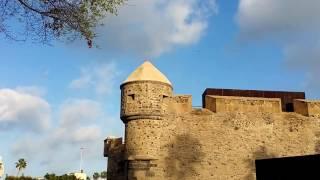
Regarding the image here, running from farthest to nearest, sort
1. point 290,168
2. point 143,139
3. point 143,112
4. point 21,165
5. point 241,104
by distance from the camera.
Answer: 1. point 21,165
2. point 241,104
3. point 143,112
4. point 143,139
5. point 290,168

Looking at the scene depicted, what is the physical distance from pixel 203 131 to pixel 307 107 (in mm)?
5457

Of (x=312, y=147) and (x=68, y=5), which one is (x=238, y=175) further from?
(x=68, y=5)

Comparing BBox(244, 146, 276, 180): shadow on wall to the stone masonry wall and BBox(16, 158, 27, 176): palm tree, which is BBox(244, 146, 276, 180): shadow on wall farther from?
BBox(16, 158, 27, 176): palm tree

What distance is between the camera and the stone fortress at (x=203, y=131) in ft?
65.3

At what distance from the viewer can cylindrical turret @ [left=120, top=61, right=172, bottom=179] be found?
19.7 metres

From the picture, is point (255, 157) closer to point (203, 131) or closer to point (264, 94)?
point (203, 131)

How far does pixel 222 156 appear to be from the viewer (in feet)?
67.2

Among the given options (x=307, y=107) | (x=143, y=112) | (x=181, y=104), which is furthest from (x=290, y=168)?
(x=307, y=107)

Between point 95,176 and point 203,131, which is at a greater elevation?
point 203,131

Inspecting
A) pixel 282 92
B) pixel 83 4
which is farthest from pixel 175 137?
pixel 83 4

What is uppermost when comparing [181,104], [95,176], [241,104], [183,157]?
[241,104]

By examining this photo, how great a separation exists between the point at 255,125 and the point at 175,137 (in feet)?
12.9

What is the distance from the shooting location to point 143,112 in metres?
20.1

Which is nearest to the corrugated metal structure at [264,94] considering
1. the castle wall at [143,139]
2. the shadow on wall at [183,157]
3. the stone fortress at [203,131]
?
the stone fortress at [203,131]
